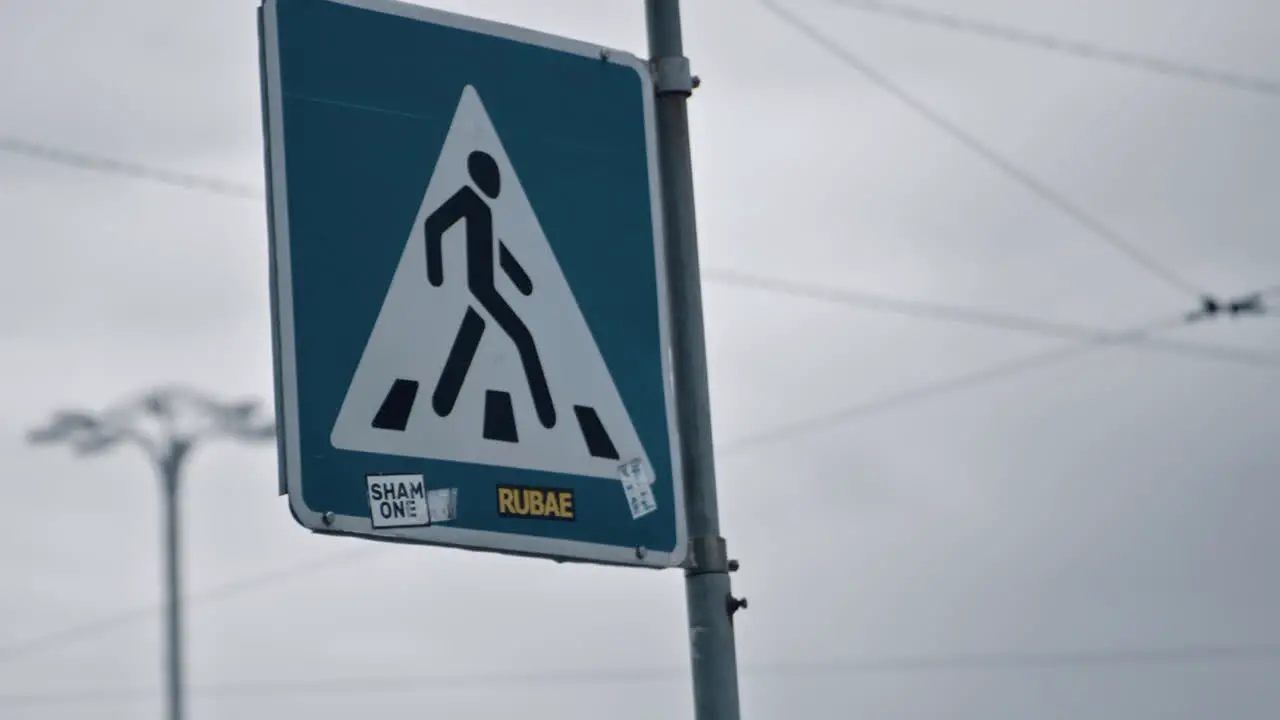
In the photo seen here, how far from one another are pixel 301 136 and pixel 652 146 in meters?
0.84

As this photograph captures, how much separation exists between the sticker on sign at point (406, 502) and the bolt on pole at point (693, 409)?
0.62 meters

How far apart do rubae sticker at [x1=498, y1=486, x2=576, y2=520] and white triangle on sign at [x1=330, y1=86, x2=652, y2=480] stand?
0.15ft

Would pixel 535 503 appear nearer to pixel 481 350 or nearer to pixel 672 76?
pixel 481 350

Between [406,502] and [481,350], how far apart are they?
1.07ft

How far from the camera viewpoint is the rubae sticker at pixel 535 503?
4254 millimetres

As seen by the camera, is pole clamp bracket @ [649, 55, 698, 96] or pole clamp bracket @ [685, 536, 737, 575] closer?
pole clamp bracket @ [685, 536, 737, 575]

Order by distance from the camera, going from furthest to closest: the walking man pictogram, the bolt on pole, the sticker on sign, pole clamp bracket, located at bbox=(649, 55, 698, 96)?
pole clamp bracket, located at bbox=(649, 55, 698, 96)
the bolt on pole
the walking man pictogram
the sticker on sign

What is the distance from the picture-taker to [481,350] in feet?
14.0

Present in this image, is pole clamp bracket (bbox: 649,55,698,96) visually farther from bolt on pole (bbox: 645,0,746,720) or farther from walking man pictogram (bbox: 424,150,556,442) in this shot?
walking man pictogram (bbox: 424,150,556,442)

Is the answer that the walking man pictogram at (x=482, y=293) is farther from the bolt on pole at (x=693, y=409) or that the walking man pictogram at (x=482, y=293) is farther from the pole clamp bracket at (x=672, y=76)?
the pole clamp bracket at (x=672, y=76)

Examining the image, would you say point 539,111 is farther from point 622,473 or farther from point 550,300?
point 622,473

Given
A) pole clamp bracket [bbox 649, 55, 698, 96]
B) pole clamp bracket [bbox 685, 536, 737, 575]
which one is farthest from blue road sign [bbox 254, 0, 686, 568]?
pole clamp bracket [bbox 649, 55, 698, 96]

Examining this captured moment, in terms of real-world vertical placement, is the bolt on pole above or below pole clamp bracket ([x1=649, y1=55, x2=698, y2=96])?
below

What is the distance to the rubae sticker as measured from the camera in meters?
4.25
